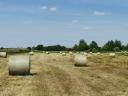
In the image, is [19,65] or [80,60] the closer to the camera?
[19,65]

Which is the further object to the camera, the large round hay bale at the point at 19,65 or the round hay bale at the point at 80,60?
the round hay bale at the point at 80,60

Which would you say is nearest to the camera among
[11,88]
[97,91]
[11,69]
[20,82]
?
[97,91]

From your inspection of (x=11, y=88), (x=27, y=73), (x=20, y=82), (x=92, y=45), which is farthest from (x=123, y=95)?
(x=92, y=45)

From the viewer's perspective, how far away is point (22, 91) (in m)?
17.6

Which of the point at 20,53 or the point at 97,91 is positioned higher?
the point at 20,53

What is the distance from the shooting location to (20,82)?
21297 mm

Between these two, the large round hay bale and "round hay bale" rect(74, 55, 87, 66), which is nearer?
the large round hay bale

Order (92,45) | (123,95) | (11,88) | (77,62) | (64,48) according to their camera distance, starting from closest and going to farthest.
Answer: (123,95) → (11,88) → (77,62) → (64,48) → (92,45)

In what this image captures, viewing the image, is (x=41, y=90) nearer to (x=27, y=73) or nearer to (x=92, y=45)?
(x=27, y=73)

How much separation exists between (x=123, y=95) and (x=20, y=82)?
21.6ft

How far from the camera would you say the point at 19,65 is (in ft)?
82.3

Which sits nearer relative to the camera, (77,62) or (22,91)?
(22,91)

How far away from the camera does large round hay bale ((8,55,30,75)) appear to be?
25034 millimetres

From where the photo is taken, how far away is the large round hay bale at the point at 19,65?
2503cm
